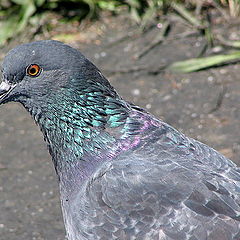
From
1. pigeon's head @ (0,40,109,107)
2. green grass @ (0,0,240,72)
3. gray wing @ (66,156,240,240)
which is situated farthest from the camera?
green grass @ (0,0,240,72)

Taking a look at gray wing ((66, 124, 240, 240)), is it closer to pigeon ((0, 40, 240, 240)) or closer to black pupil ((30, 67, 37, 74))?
pigeon ((0, 40, 240, 240))

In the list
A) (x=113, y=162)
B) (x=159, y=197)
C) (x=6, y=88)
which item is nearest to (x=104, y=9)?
(x=6, y=88)

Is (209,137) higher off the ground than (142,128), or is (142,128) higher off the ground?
(142,128)

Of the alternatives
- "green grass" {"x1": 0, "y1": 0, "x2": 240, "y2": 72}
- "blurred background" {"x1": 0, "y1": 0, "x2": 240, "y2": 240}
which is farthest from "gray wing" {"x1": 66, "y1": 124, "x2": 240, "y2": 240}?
"green grass" {"x1": 0, "y1": 0, "x2": 240, "y2": 72}

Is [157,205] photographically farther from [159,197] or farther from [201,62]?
[201,62]

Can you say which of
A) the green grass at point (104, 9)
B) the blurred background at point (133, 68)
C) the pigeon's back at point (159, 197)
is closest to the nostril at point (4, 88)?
the pigeon's back at point (159, 197)

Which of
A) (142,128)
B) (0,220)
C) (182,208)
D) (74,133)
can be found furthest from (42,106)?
(0,220)

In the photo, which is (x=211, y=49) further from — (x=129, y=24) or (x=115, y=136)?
(x=115, y=136)

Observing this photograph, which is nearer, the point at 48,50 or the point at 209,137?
the point at 48,50
